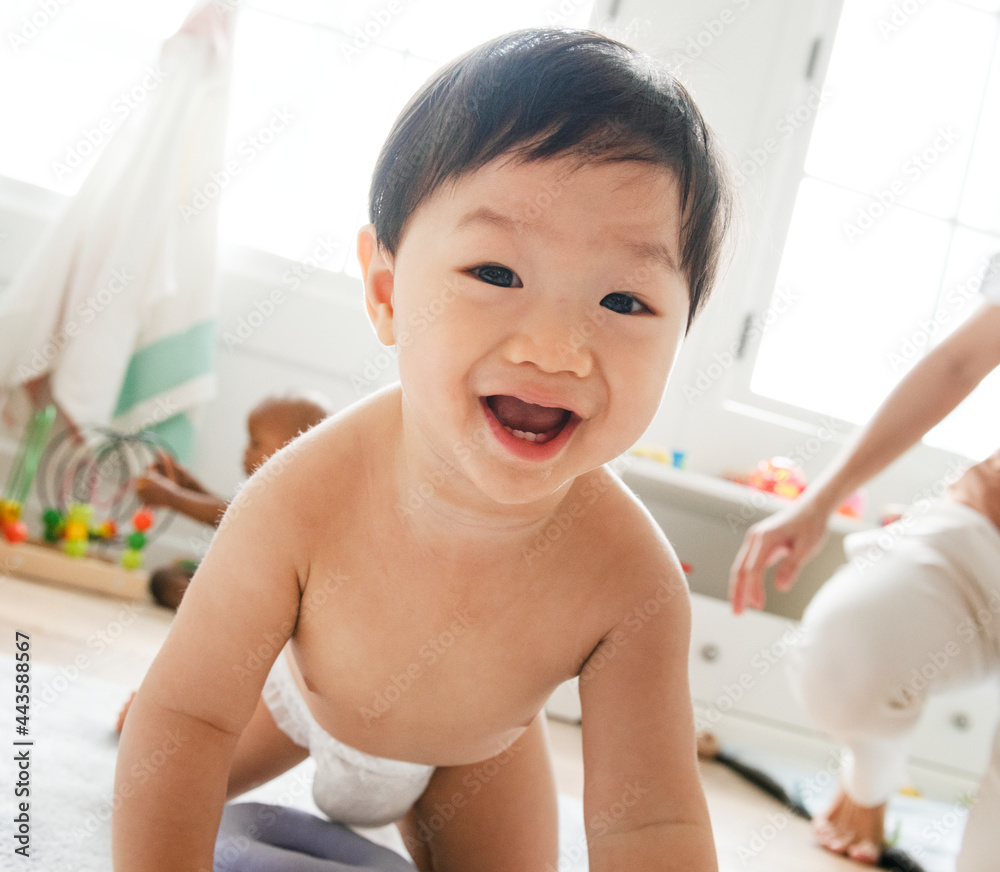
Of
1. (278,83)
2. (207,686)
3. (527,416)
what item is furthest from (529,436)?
(278,83)

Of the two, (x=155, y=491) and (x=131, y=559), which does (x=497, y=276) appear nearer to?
(x=155, y=491)

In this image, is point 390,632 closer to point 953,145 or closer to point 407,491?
point 407,491

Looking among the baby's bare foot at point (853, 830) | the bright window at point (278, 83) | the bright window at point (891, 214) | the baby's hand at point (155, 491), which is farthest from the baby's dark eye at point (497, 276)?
the bright window at point (891, 214)

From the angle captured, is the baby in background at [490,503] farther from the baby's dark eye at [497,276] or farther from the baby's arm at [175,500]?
the baby's arm at [175,500]

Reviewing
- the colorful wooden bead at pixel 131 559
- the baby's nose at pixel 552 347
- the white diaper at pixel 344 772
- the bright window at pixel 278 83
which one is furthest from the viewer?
the bright window at pixel 278 83

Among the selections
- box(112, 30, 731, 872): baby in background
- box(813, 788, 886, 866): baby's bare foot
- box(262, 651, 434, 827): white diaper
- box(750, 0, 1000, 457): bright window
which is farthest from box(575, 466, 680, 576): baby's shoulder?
box(750, 0, 1000, 457): bright window

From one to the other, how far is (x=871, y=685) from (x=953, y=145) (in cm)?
185

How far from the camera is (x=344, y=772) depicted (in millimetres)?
713

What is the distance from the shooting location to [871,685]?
1.01 metres

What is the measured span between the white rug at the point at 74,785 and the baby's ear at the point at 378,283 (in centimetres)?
40

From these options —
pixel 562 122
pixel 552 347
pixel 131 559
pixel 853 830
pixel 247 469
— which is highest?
→ pixel 562 122

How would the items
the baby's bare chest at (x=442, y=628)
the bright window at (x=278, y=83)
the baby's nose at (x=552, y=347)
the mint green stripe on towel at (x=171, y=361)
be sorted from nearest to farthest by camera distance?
the baby's nose at (x=552, y=347), the baby's bare chest at (x=442, y=628), the mint green stripe on towel at (x=171, y=361), the bright window at (x=278, y=83)

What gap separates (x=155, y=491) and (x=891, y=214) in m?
1.89

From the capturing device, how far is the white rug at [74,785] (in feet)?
1.99
